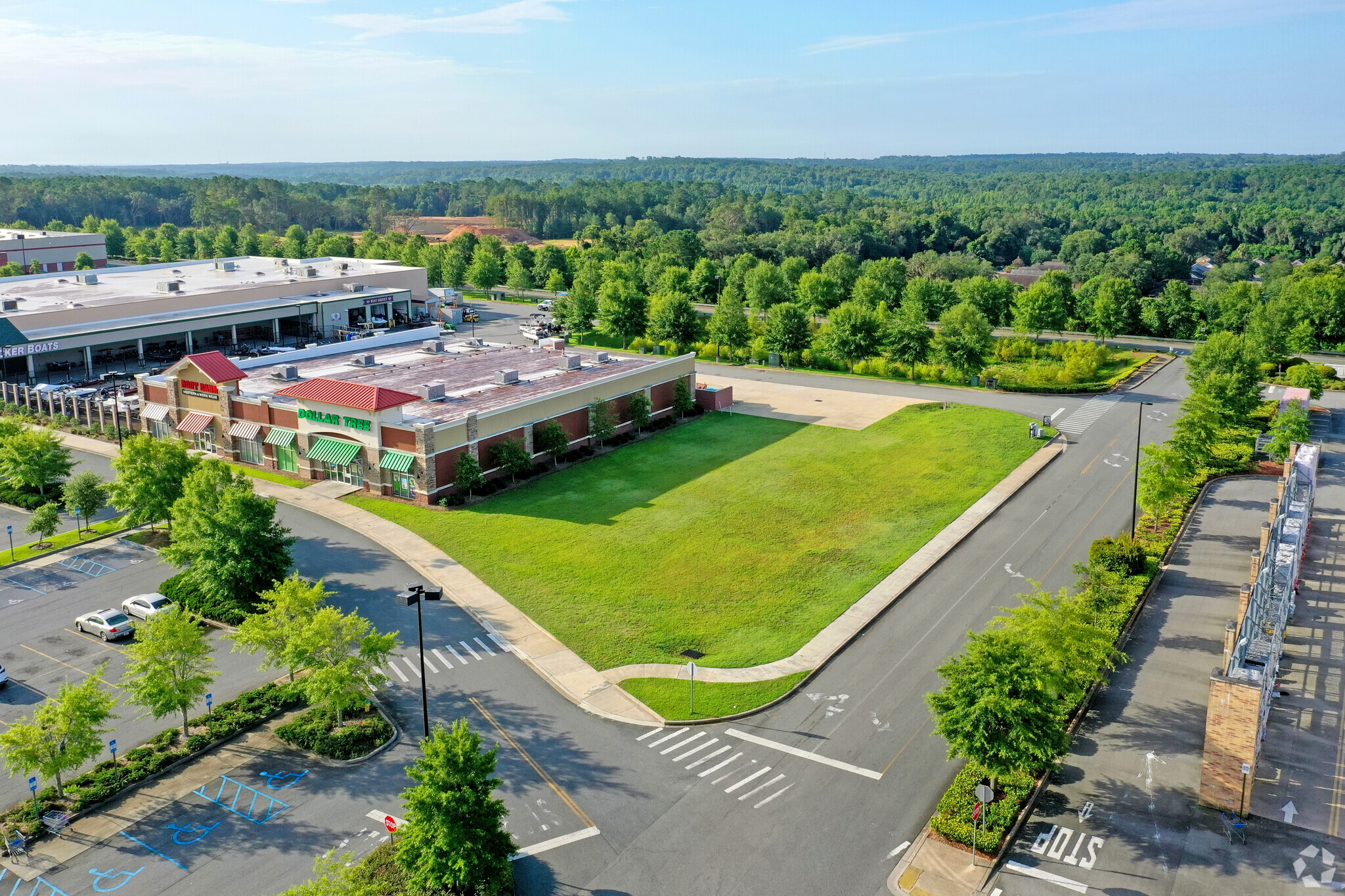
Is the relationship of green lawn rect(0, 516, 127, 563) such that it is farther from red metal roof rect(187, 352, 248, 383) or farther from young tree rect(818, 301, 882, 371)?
young tree rect(818, 301, 882, 371)

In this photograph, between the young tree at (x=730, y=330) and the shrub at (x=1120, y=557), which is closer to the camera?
the shrub at (x=1120, y=557)

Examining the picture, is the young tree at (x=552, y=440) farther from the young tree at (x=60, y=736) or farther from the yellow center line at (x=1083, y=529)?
the young tree at (x=60, y=736)

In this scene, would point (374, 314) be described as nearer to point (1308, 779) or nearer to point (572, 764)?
point (572, 764)

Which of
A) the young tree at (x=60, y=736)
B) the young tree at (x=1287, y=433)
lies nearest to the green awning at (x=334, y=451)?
the young tree at (x=60, y=736)

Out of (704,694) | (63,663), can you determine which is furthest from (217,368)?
(704,694)

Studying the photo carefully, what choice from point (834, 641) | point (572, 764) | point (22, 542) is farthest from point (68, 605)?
point (834, 641)

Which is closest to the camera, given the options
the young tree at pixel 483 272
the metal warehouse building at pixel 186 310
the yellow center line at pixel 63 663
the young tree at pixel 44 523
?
the yellow center line at pixel 63 663
